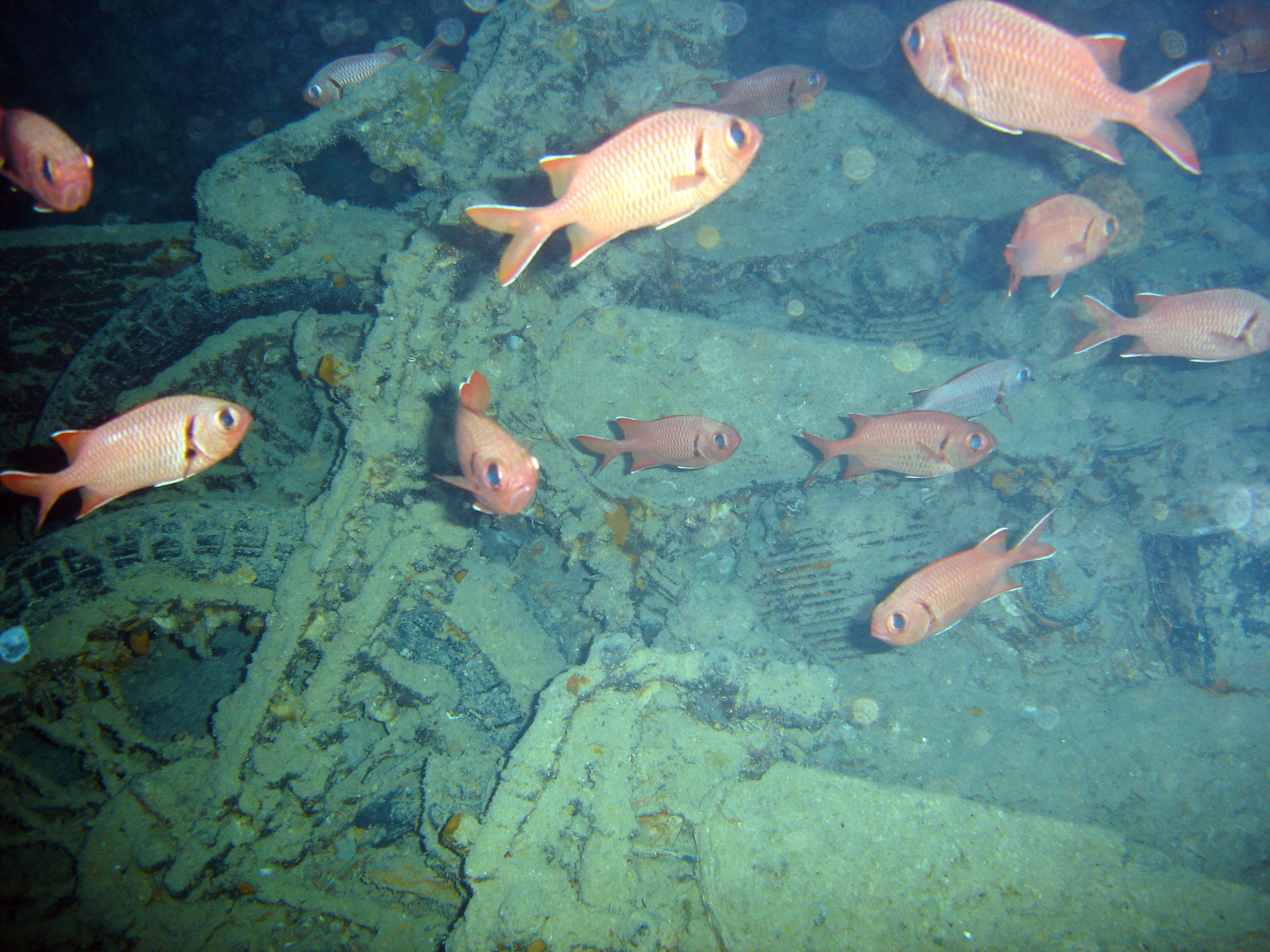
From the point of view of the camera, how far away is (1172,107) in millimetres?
2832

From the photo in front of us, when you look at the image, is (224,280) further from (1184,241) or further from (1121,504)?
(1184,241)

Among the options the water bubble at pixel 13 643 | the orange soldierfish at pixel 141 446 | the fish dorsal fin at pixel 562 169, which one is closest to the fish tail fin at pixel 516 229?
the fish dorsal fin at pixel 562 169

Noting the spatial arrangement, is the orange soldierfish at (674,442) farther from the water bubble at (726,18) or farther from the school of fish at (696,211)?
the water bubble at (726,18)

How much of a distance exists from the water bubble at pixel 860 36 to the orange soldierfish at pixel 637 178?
303 inches

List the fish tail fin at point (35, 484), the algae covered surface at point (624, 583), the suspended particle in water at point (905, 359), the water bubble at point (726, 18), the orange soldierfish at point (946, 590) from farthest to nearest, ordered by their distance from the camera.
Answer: the suspended particle in water at point (905, 359) → the water bubble at point (726, 18) → the orange soldierfish at point (946, 590) → the algae covered surface at point (624, 583) → the fish tail fin at point (35, 484)

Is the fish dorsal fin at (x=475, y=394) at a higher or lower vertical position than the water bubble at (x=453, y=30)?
A: lower

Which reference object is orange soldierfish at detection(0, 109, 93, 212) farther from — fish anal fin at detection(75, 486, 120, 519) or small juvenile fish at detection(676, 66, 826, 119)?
small juvenile fish at detection(676, 66, 826, 119)

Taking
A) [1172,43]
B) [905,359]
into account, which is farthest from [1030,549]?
[1172,43]

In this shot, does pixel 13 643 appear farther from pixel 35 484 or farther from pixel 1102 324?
pixel 1102 324

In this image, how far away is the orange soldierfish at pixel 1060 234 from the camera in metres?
4.52

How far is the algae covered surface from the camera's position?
3.29 meters

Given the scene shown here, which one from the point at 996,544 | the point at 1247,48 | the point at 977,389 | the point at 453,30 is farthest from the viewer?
the point at 453,30

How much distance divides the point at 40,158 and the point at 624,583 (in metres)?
5.33

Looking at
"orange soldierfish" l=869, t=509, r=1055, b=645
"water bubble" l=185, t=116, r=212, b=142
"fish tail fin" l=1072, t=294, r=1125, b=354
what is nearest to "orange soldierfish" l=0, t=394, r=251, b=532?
"orange soldierfish" l=869, t=509, r=1055, b=645
